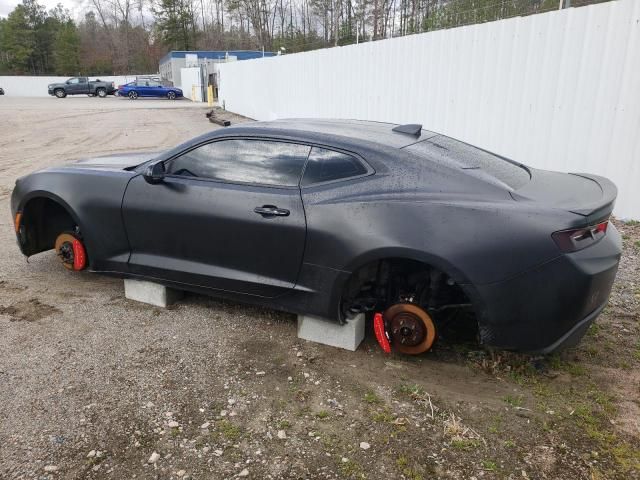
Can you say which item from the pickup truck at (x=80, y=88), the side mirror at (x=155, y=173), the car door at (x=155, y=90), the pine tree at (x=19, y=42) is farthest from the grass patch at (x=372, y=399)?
the pine tree at (x=19, y=42)

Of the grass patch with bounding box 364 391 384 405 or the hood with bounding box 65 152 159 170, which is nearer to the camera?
the grass patch with bounding box 364 391 384 405

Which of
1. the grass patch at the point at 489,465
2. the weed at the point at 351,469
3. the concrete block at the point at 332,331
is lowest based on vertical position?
the weed at the point at 351,469

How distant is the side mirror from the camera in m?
3.94

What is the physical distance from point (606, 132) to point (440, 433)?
4.93 m

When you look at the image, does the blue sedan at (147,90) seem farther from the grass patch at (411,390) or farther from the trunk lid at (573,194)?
the grass patch at (411,390)

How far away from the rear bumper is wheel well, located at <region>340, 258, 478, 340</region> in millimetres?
239

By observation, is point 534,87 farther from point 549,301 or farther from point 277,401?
point 277,401

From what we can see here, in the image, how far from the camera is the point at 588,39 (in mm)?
6262

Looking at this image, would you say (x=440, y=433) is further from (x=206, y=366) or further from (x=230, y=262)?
(x=230, y=262)

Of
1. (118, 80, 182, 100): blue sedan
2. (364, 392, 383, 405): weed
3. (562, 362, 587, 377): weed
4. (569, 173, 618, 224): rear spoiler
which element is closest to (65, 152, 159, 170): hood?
(364, 392, 383, 405): weed

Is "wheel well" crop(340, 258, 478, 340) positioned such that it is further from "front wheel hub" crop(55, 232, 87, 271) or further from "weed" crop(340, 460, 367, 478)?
"front wheel hub" crop(55, 232, 87, 271)

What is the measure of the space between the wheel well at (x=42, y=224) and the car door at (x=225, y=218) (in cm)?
108

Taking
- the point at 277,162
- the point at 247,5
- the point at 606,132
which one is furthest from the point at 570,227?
the point at 247,5

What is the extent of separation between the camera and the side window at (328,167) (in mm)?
3436
